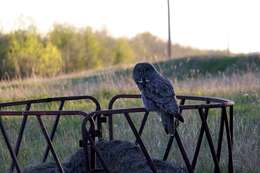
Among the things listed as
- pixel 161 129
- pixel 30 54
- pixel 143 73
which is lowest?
pixel 161 129

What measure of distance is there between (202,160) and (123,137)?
153 centimetres

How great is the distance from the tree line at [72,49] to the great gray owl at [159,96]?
35.6m

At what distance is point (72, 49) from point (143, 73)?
4913 cm

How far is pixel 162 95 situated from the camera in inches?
168

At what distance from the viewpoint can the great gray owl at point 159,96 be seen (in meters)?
4.16

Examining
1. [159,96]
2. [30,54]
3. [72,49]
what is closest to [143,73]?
[159,96]

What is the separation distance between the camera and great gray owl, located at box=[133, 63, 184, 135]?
13.7 ft

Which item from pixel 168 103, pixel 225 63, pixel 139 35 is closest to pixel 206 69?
pixel 225 63

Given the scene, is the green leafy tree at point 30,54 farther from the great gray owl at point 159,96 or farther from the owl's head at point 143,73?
the great gray owl at point 159,96

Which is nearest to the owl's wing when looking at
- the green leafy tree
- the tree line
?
the tree line

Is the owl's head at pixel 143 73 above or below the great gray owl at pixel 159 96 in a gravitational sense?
above

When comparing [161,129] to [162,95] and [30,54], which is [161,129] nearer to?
[162,95]

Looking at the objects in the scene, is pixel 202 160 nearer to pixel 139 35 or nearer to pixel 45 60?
pixel 45 60

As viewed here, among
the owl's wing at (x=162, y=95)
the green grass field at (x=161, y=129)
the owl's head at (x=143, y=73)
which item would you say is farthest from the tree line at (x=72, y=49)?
the owl's wing at (x=162, y=95)
